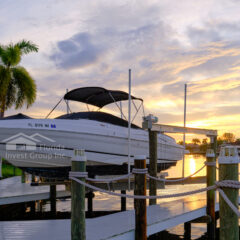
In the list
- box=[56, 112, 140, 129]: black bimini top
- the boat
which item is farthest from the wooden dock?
box=[56, 112, 140, 129]: black bimini top

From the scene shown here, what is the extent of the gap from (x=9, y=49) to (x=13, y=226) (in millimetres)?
22926

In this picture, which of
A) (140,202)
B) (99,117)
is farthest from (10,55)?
(140,202)

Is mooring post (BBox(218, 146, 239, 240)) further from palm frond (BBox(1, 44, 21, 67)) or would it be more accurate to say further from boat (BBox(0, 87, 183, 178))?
palm frond (BBox(1, 44, 21, 67))

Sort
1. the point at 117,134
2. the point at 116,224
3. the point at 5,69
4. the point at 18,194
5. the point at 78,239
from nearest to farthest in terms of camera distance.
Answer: the point at 78,239
the point at 116,224
the point at 18,194
the point at 117,134
the point at 5,69

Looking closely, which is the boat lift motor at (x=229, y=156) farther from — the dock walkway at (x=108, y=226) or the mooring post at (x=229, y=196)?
the dock walkway at (x=108, y=226)

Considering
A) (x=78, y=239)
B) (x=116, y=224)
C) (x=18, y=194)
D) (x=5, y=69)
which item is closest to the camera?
(x=78, y=239)

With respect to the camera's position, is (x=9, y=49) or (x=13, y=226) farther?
(x=9, y=49)

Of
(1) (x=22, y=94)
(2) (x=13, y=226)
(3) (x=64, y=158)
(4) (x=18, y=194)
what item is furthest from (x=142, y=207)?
(1) (x=22, y=94)

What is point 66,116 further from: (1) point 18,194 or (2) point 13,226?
(2) point 13,226

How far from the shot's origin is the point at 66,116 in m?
11.6

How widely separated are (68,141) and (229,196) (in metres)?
7.57

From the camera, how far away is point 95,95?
43.9ft

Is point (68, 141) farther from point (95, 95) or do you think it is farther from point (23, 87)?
point (23, 87)

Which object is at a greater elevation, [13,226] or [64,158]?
[64,158]
